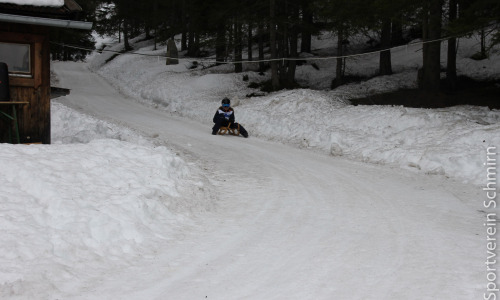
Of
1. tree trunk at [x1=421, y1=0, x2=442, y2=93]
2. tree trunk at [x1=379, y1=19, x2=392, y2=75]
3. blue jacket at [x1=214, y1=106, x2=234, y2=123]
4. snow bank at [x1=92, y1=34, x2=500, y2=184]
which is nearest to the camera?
snow bank at [x1=92, y1=34, x2=500, y2=184]

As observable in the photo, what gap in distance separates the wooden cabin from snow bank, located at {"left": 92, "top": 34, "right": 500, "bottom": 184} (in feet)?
23.7

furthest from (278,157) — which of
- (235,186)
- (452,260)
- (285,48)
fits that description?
(285,48)

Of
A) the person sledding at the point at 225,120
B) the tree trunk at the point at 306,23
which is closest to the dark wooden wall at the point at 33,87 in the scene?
the person sledding at the point at 225,120

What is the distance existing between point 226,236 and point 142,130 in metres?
9.34

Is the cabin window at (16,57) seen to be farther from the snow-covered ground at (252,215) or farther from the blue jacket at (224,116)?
the blue jacket at (224,116)

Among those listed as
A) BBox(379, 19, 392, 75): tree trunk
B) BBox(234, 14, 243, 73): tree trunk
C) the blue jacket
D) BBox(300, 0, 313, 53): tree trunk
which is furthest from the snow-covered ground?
BBox(234, 14, 243, 73): tree trunk

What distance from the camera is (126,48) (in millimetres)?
46156

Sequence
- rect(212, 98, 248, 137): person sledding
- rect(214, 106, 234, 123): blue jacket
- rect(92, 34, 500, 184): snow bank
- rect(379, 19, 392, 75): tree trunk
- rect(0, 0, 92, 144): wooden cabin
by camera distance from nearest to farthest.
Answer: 1. rect(0, 0, 92, 144): wooden cabin
2. rect(92, 34, 500, 184): snow bank
3. rect(212, 98, 248, 137): person sledding
4. rect(214, 106, 234, 123): blue jacket
5. rect(379, 19, 392, 75): tree trunk

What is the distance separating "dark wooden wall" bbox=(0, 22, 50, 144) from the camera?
926 centimetres

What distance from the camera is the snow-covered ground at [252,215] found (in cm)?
411

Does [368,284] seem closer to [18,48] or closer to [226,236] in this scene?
[226,236]

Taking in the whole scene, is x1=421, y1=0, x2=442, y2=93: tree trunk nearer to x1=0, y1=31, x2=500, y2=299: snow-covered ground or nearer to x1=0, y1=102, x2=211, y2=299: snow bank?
x1=0, y1=31, x2=500, y2=299: snow-covered ground

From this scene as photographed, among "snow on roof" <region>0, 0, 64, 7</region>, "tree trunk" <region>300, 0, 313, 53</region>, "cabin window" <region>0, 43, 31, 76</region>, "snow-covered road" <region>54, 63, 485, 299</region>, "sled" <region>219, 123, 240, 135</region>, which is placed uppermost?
"tree trunk" <region>300, 0, 313, 53</region>

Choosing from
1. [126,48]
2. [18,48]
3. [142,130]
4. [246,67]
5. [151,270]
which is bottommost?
[151,270]
